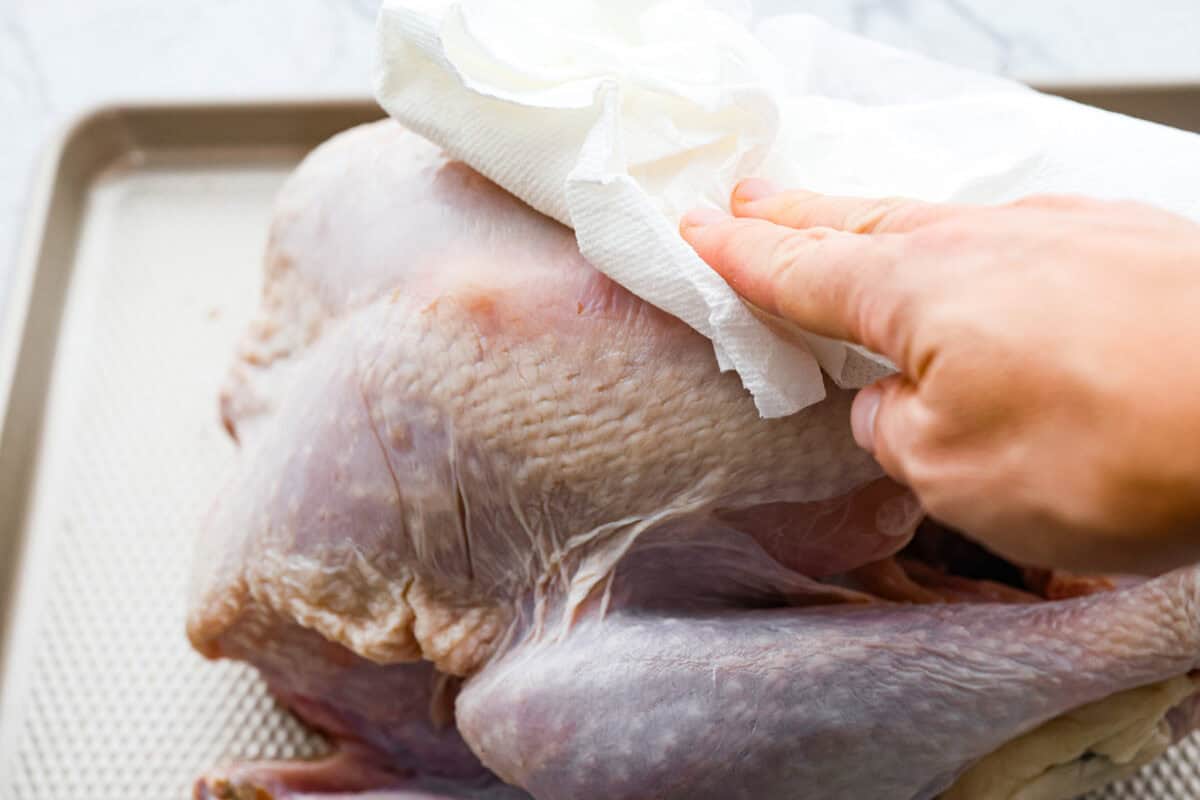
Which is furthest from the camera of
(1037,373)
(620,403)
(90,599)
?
(90,599)

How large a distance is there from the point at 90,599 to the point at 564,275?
65 cm

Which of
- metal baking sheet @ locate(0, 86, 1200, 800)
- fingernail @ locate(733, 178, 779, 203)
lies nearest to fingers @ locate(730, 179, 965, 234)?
fingernail @ locate(733, 178, 779, 203)

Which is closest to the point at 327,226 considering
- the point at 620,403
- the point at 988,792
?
the point at 620,403

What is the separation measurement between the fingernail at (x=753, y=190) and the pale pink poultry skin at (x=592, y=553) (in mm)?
89

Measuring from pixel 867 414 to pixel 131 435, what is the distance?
0.88 metres

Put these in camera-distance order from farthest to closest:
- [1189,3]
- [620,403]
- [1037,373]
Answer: [1189,3], [620,403], [1037,373]

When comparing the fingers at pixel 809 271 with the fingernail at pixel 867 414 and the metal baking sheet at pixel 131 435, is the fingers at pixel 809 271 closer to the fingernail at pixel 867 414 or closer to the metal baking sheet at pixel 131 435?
the fingernail at pixel 867 414

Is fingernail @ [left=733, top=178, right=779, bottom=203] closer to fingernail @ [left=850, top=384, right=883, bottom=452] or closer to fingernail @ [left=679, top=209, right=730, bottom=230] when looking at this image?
fingernail @ [left=679, top=209, right=730, bottom=230]

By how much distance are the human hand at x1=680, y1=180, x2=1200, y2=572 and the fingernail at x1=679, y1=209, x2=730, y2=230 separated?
133 millimetres

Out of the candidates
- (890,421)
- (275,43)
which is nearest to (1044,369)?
(890,421)

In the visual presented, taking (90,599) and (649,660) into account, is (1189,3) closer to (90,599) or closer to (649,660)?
(649,660)

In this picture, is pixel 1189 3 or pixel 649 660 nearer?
pixel 649 660

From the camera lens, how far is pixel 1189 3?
1.53m

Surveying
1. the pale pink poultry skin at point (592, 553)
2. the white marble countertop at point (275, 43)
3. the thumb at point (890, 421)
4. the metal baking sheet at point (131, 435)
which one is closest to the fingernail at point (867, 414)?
the thumb at point (890, 421)
